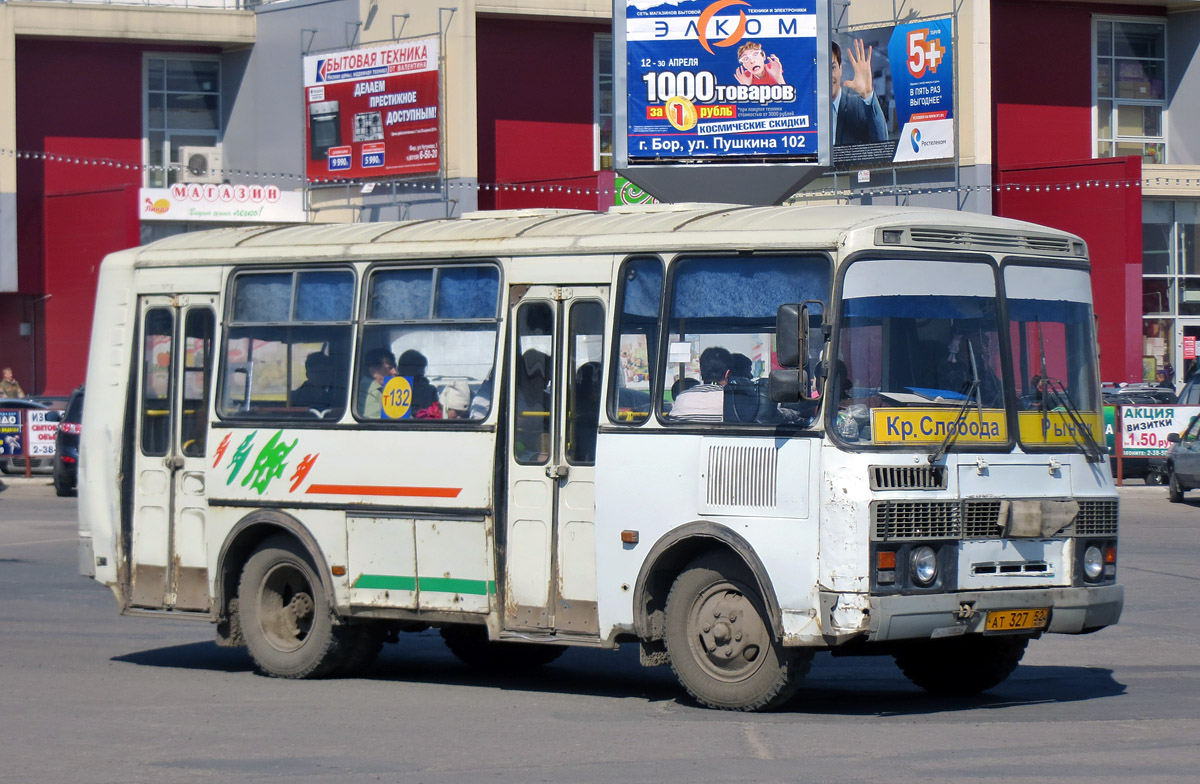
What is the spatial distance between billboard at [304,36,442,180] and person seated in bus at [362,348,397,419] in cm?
3177

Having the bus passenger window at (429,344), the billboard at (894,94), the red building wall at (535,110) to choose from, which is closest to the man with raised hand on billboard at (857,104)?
the billboard at (894,94)

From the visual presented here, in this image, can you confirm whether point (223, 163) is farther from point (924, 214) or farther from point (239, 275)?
point (924, 214)

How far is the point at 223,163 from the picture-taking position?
48.1 meters

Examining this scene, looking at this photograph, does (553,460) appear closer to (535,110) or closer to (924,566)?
(924,566)

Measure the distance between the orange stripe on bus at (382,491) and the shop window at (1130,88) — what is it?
34.0m

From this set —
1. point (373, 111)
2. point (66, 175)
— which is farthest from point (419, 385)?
point (66, 175)

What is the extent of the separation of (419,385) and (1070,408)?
388cm

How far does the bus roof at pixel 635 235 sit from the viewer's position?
955cm

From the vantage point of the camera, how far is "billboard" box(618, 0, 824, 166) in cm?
3428

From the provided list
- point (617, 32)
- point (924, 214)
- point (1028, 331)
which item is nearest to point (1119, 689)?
point (1028, 331)

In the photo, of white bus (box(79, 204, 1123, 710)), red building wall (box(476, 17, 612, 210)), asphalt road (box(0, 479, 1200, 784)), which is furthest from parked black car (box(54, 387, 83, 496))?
white bus (box(79, 204, 1123, 710))

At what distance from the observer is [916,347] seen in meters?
9.39

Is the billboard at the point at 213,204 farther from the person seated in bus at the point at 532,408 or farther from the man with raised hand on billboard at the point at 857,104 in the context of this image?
the person seated in bus at the point at 532,408

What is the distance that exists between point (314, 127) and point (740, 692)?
37.4 m
